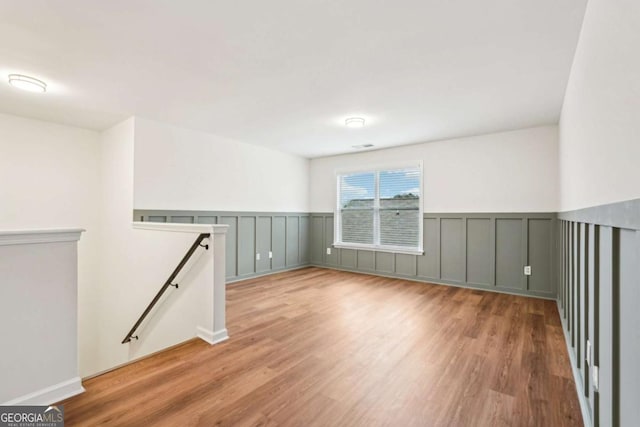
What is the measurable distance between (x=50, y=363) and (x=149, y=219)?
2.55 m

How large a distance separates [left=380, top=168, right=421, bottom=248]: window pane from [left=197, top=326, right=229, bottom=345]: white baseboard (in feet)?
12.0

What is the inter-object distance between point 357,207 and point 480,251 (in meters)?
2.34

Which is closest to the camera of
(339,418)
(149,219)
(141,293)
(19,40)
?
(339,418)

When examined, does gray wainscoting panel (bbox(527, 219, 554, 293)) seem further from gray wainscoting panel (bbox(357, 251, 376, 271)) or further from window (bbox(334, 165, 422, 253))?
gray wainscoting panel (bbox(357, 251, 376, 271))

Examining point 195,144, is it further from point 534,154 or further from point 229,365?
point 534,154

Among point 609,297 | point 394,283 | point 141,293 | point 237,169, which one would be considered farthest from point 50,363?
point 394,283

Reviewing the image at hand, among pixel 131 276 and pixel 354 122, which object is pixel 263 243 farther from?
pixel 354 122

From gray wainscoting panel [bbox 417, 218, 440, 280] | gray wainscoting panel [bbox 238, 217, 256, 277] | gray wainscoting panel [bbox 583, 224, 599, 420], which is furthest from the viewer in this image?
gray wainscoting panel [bbox 238, 217, 256, 277]

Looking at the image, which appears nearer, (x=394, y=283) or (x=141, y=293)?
(x=141, y=293)

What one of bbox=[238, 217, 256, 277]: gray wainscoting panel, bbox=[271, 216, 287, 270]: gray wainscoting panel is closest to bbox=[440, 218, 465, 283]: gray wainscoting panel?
bbox=[271, 216, 287, 270]: gray wainscoting panel

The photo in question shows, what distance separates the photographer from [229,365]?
2.30 meters

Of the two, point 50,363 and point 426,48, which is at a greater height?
point 426,48

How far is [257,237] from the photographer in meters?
5.61

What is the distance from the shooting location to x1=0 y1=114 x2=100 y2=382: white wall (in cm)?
387
